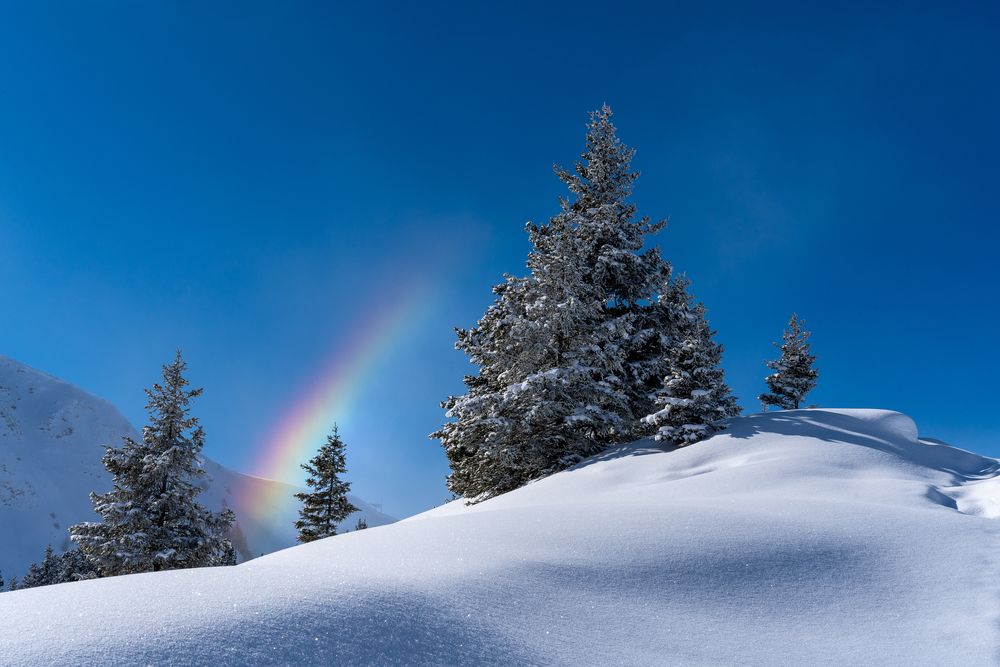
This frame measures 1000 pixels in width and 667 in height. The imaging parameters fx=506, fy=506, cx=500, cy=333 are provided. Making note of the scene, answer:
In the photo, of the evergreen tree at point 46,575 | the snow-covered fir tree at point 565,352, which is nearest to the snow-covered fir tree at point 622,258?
the snow-covered fir tree at point 565,352

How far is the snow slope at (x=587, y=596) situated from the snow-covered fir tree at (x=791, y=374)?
99.8 feet

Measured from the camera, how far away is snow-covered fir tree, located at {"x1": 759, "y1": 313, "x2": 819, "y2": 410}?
3266 centimetres

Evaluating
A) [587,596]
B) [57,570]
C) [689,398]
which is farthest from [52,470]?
[587,596]

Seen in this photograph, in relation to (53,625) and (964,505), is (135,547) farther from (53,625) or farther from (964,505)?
(964,505)

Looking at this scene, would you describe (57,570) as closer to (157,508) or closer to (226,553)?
(226,553)

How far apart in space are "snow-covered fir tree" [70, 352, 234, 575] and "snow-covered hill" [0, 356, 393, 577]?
166 ft

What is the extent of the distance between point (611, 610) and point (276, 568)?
2.14 m

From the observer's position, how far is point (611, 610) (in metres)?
3.20

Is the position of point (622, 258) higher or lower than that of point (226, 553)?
higher

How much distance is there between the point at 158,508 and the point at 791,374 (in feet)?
115

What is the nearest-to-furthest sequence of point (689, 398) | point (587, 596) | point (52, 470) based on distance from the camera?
point (587, 596) < point (689, 398) < point (52, 470)

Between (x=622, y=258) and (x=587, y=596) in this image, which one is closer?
(x=587, y=596)

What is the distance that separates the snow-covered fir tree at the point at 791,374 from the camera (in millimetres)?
32656

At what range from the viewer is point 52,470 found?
93.9 m
